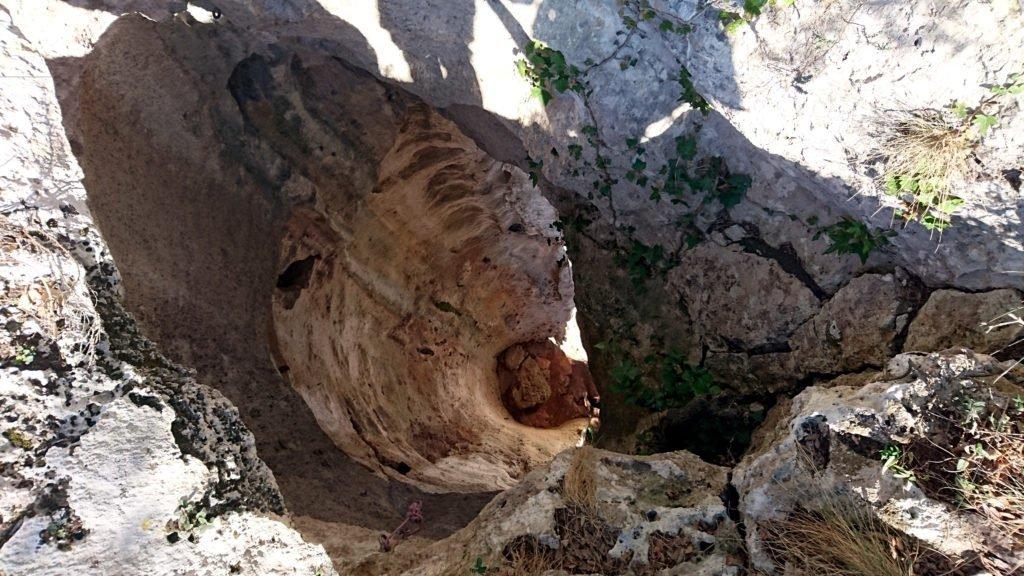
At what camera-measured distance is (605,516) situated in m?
2.24

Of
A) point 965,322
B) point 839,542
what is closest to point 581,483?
point 839,542

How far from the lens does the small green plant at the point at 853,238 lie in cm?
255

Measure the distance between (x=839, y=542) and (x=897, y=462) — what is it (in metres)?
0.35

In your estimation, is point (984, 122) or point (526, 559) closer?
point (984, 122)

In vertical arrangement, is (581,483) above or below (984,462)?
below

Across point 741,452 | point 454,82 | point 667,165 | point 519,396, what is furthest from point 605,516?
point 519,396

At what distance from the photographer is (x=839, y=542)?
179cm

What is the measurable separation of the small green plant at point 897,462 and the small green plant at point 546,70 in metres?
2.10

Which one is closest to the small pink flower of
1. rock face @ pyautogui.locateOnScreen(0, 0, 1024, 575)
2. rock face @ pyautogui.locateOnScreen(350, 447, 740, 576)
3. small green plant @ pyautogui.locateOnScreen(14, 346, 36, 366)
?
rock face @ pyautogui.locateOnScreen(0, 0, 1024, 575)

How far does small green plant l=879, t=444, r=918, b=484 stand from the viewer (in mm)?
1810

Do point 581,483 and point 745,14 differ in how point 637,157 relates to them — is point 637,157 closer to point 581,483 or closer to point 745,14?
point 745,14

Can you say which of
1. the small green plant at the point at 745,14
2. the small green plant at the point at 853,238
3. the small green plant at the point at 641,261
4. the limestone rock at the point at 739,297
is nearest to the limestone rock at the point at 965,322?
the small green plant at the point at 853,238

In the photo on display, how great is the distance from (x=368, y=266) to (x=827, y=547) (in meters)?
3.36

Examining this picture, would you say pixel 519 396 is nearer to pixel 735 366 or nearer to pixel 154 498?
pixel 735 366
